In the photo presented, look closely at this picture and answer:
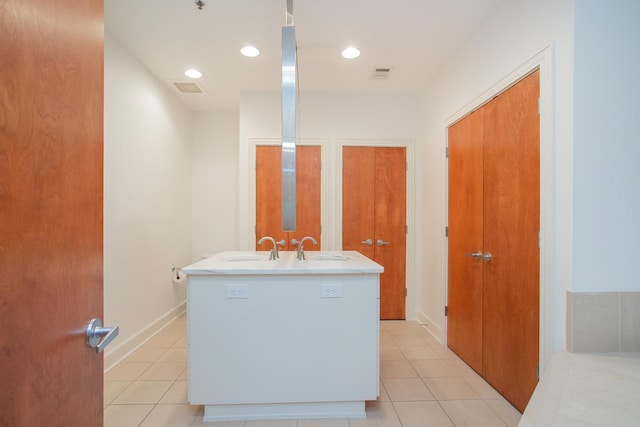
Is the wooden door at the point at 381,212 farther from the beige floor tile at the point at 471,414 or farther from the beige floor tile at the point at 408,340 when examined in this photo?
the beige floor tile at the point at 471,414

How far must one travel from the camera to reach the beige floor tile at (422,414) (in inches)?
70.2

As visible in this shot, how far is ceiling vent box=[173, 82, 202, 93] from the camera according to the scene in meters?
3.35

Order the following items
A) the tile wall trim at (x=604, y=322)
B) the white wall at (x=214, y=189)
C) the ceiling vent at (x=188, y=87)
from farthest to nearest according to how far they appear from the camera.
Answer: the white wall at (x=214, y=189), the ceiling vent at (x=188, y=87), the tile wall trim at (x=604, y=322)

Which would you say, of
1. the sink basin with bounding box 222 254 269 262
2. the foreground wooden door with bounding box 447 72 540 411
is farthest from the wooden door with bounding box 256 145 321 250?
the foreground wooden door with bounding box 447 72 540 411

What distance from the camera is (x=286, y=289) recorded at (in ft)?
5.91

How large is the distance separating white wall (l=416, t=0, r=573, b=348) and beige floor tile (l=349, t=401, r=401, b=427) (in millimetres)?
990

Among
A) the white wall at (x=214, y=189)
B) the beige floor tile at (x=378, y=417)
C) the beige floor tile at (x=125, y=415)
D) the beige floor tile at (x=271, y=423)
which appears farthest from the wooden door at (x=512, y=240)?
the white wall at (x=214, y=189)

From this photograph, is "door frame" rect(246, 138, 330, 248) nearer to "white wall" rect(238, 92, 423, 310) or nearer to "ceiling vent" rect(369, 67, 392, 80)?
"white wall" rect(238, 92, 423, 310)

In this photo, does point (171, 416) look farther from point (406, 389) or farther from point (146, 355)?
point (406, 389)

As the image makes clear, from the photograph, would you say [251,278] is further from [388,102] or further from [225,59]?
[388,102]

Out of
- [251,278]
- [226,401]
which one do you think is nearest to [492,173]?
[251,278]

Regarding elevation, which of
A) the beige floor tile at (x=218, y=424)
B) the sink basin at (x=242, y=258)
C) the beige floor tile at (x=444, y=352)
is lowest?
the beige floor tile at (x=444, y=352)

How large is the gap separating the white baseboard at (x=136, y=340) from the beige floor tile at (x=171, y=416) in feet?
2.59

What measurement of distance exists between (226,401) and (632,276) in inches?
86.4
